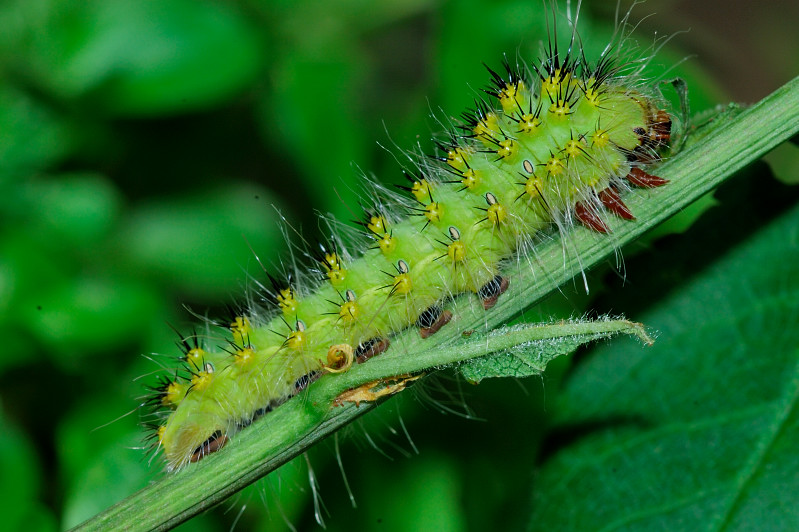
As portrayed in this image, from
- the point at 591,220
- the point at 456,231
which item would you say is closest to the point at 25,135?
the point at 456,231

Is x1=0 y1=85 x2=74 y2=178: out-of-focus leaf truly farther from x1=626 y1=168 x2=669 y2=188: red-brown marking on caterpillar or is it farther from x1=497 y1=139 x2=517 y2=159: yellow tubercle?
x1=626 y1=168 x2=669 y2=188: red-brown marking on caterpillar

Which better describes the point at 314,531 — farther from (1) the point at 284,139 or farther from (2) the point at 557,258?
(1) the point at 284,139

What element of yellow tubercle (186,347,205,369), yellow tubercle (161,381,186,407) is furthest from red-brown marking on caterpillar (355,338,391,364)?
yellow tubercle (161,381,186,407)

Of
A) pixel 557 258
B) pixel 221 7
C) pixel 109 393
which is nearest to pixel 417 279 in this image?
pixel 557 258

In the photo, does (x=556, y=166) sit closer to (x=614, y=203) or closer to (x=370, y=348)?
(x=614, y=203)

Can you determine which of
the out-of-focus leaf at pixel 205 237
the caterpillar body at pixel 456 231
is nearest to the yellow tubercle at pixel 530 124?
the caterpillar body at pixel 456 231

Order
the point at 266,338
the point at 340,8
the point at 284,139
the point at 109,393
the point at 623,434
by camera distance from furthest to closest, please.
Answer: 1. the point at 340,8
2. the point at 284,139
3. the point at 109,393
4. the point at 266,338
5. the point at 623,434
